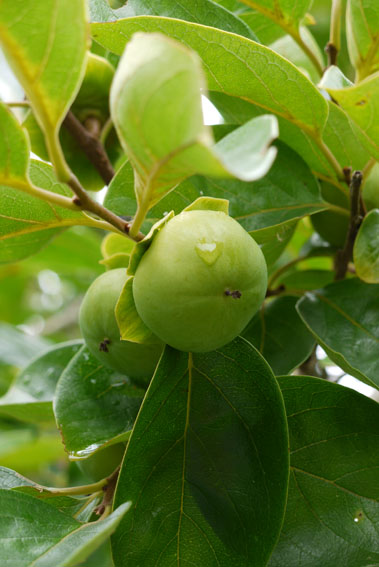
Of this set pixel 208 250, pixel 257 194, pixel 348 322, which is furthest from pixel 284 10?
pixel 208 250

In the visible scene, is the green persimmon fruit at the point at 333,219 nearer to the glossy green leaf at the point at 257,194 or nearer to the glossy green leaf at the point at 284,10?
the glossy green leaf at the point at 257,194

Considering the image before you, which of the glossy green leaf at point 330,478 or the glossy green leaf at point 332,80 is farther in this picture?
the glossy green leaf at point 330,478

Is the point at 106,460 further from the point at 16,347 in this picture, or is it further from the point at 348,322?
the point at 16,347

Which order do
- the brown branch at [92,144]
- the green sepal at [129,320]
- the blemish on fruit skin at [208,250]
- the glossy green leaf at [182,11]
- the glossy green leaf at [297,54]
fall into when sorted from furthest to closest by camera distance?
the glossy green leaf at [297,54] < the brown branch at [92,144] < the glossy green leaf at [182,11] < the green sepal at [129,320] < the blemish on fruit skin at [208,250]

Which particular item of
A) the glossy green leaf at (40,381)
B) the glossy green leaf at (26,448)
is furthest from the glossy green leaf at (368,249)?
the glossy green leaf at (26,448)

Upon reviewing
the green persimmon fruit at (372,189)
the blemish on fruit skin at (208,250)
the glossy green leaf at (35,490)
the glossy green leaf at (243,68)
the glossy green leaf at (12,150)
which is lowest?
the glossy green leaf at (35,490)

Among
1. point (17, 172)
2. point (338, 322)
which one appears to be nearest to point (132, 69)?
point (17, 172)
